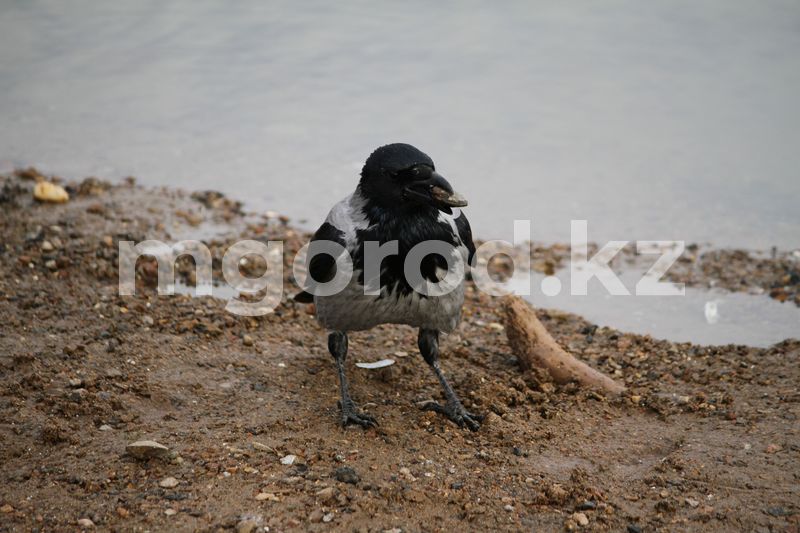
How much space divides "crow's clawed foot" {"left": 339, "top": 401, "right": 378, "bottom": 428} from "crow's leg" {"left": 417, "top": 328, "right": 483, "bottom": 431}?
0.39 m

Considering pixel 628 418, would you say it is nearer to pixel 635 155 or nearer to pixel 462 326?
pixel 462 326

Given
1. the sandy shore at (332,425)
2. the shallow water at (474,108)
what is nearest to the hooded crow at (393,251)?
the sandy shore at (332,425)

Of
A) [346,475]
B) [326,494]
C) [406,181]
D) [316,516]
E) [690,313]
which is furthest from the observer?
[690,313]

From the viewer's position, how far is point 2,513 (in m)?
3.24

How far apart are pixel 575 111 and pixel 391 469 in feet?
21.4

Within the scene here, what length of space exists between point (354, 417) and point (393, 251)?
0.90 meters

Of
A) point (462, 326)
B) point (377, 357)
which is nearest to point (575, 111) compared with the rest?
point (462, 326)

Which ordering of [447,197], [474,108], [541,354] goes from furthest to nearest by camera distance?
[474,108], [541,354], [447,197]

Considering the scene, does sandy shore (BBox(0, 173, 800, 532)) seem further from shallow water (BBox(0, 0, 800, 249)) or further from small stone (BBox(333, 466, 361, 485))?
shallow water (BBox(0, 0, 800, 249))

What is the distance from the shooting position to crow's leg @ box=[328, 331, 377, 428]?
4285 millimetres

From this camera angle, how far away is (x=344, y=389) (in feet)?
14.8

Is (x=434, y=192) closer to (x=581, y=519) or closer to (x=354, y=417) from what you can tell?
(x=354, y=417)

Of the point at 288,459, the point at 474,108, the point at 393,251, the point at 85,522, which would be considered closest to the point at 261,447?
the point at 288,459

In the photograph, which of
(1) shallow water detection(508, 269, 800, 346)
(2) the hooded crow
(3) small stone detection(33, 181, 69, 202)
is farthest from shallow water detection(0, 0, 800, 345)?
(2) the hooded crow
